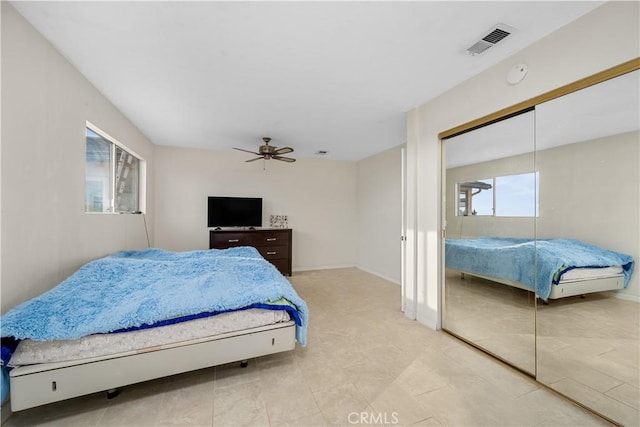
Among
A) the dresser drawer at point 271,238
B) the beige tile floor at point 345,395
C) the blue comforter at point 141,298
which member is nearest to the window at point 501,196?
the beige tile floor at point 345,395

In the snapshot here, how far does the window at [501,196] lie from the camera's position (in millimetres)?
2014

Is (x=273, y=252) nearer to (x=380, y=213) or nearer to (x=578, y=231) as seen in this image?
(x=380, y=213)

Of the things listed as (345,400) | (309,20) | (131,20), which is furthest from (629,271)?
(131,20)

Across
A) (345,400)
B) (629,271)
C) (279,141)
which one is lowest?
(345,400)

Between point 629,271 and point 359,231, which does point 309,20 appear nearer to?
point 629,271

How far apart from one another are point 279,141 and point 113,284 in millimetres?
3079

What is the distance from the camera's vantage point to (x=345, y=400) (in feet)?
5.54

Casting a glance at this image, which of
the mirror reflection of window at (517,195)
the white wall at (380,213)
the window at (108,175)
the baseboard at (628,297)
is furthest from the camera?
the white wall at (380,213)

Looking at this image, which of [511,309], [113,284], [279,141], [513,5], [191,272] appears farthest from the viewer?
[279,141]

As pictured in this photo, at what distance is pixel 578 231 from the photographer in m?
1.79

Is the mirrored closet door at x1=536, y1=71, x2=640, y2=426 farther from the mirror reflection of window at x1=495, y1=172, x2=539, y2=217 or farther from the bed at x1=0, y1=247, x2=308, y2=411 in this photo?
the bed at x1=0, y1=247, x2=308, y2=411

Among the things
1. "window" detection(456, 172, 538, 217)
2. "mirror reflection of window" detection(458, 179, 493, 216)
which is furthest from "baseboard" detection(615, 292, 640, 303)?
"mirror reflection of window" detection(458, 179, 493, 216)

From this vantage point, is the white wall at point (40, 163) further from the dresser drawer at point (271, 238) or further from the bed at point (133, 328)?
the dresser drawer at point (271, 238)

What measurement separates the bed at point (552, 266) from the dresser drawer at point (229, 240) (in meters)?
3.67
